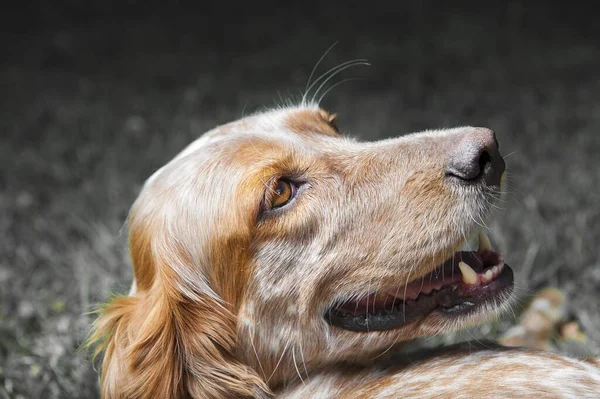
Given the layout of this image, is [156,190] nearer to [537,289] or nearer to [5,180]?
[537,289]

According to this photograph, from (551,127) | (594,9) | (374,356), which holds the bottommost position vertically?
(374,356)

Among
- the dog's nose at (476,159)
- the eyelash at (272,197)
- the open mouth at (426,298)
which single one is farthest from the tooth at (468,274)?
the eyelash at (272,197)

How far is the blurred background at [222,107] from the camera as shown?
423 cm

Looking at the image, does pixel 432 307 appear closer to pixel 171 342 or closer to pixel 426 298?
pixel 426 298

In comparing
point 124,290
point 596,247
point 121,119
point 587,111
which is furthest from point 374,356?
point 121,119

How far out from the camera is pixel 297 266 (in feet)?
8.85

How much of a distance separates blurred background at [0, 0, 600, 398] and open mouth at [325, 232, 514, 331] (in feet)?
3.84

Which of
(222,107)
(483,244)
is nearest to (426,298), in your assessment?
(483,244)

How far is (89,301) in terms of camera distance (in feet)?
14.1

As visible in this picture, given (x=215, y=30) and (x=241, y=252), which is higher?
(x=215, y=30)

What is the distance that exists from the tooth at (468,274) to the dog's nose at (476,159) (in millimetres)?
309

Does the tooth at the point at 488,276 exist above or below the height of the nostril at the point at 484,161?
below

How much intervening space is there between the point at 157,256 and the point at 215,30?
648 centimetres

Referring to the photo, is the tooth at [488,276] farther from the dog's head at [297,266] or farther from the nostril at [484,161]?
the nostril at [484,161]
